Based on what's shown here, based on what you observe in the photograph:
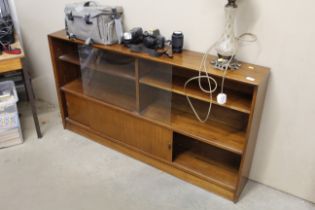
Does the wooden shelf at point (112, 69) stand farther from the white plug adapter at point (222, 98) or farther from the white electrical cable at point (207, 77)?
the white plug adapter at point (222, 98)

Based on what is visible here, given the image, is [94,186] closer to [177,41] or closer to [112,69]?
[112,69]

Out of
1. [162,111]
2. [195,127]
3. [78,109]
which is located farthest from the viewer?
[78,109]

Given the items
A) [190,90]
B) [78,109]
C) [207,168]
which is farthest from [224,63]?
[78,109]

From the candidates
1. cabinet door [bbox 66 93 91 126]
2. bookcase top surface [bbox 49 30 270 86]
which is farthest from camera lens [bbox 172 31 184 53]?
cabinet door [bbox 66 93 91 126]

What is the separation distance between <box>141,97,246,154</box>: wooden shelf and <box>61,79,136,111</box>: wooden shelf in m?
0.14

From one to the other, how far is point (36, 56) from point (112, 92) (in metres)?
1.09

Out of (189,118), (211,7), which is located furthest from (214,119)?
(211,7)

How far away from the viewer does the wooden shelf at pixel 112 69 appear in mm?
2113

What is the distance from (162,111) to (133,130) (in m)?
0.28

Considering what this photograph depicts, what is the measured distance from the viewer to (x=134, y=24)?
7.25 feet

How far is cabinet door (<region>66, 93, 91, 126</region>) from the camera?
247 cm

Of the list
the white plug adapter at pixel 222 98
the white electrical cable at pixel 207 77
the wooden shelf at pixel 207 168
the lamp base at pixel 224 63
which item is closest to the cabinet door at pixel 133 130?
the wooden shelf at pixel 207 168

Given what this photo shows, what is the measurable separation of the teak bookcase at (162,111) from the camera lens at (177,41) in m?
0.05

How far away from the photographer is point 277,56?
5.67 feet
